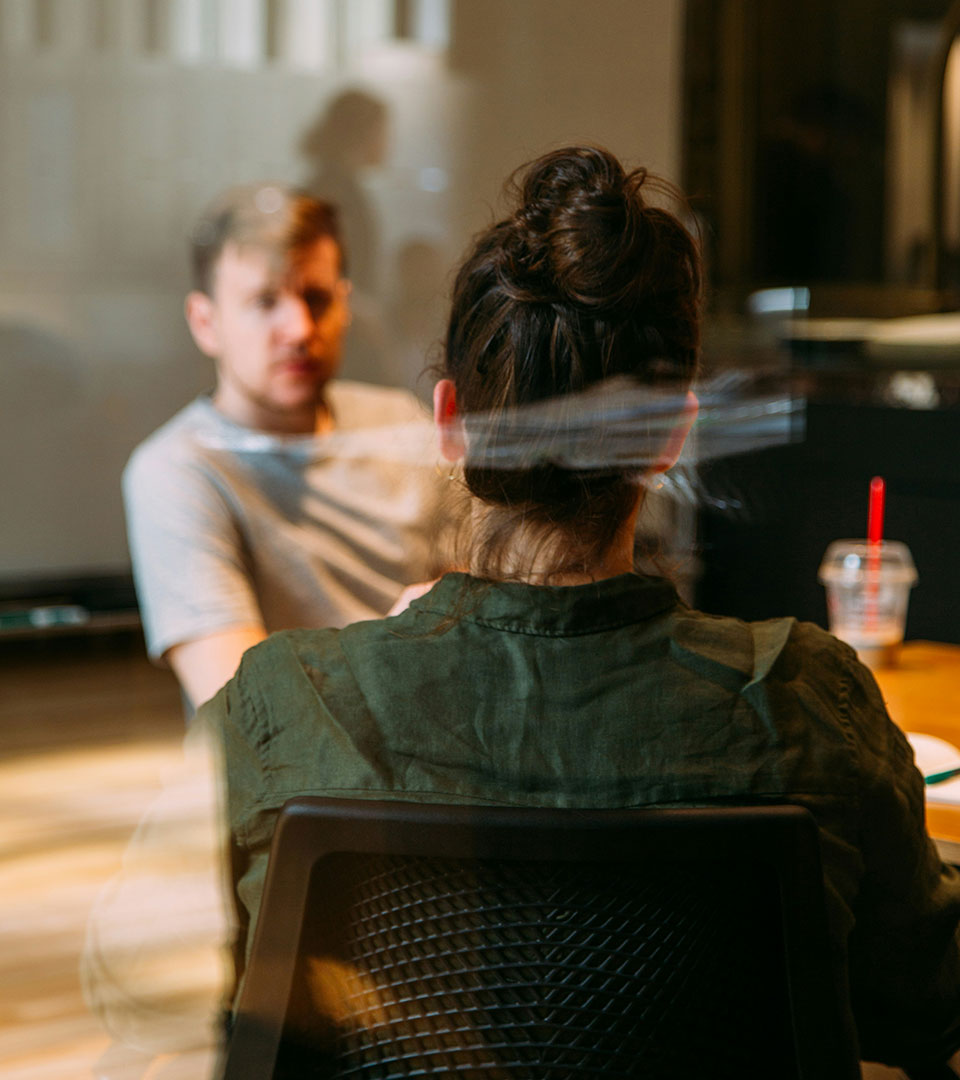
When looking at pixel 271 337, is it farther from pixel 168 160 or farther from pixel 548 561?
pixel 168 160

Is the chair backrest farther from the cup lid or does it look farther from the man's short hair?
the man's short hair

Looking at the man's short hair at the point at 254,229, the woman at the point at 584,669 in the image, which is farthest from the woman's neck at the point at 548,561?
the man's short hair at the point at 254,229

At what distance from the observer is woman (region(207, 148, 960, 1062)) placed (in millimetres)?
525

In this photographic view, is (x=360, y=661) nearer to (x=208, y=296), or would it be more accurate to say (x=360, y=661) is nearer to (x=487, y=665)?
(x=487, y=665)

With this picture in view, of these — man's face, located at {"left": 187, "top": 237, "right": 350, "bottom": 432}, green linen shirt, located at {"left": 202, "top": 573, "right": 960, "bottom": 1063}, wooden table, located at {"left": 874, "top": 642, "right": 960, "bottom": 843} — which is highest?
man's face, located at {"left": 187, "top": 237, "right": 350, "bottom": 432}

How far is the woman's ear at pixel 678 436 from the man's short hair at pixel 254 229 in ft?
2.23

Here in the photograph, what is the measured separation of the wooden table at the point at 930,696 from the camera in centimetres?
74

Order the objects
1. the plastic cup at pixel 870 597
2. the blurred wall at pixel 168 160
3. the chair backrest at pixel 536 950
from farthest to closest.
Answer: the blurred wall at pixel 168 160, the plastic cup at pixel 870 597, the chair backrest at pixel 536 950

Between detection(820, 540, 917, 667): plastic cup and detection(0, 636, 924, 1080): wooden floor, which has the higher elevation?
detection(820, 540, 917, 667): plastic cup

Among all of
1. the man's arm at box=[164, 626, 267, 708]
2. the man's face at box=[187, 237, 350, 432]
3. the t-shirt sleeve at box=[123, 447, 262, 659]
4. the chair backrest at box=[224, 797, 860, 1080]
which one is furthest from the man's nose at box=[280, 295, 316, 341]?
the chair backrest at box=[224, 797, 860, 1080]

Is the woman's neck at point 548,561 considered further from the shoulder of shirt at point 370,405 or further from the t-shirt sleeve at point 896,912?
the shoulder of shirt at point 370,405

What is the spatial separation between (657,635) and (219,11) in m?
1.91

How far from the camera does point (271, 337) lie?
118cm

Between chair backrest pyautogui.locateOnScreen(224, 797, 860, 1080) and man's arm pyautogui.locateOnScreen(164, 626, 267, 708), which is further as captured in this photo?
man's arm pyautogui.locateOnScreen(164, 626, 267, 708)
